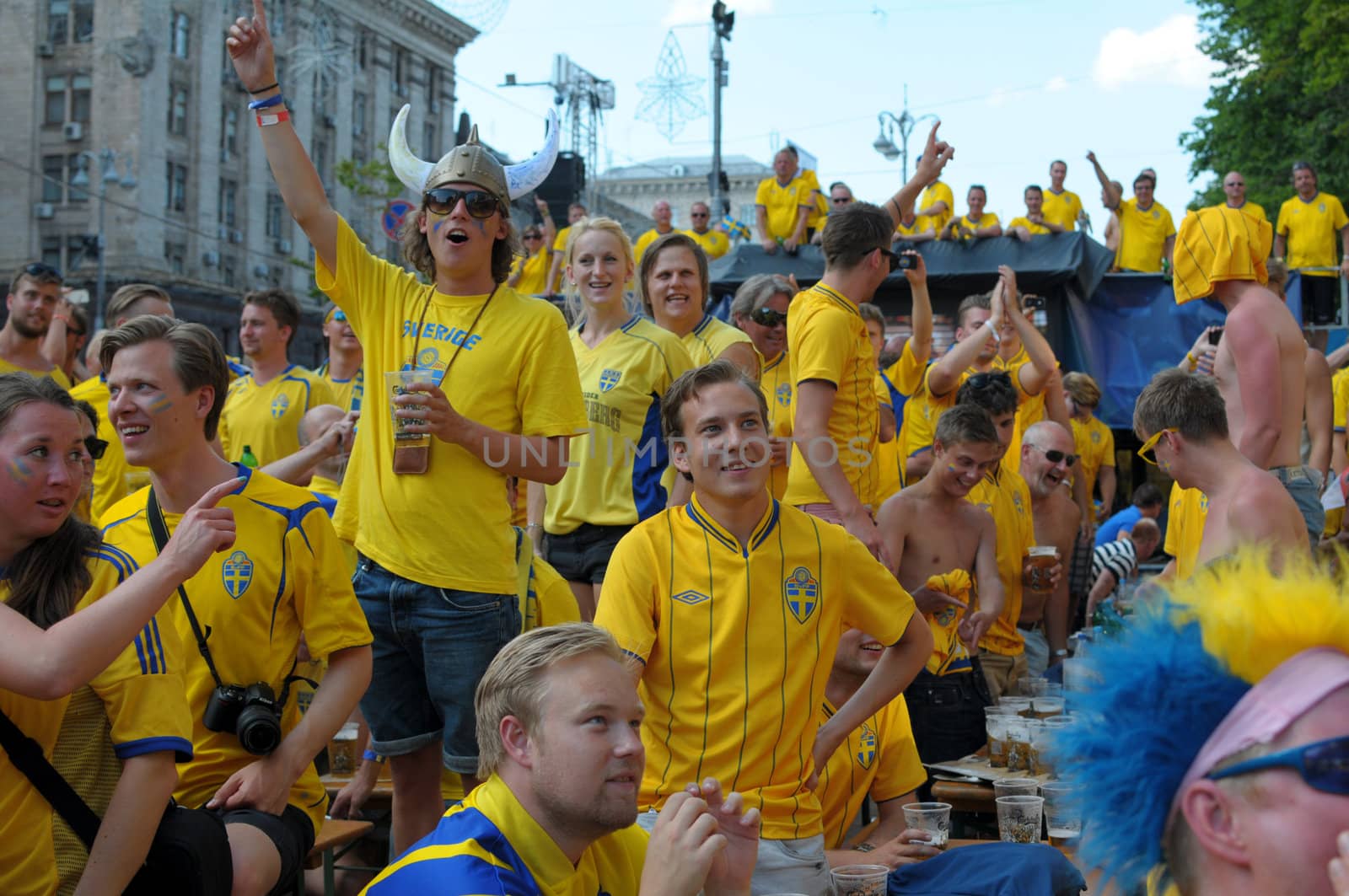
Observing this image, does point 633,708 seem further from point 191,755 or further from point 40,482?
point 40,482

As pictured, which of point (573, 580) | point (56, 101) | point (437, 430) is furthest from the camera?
point (56, 101)

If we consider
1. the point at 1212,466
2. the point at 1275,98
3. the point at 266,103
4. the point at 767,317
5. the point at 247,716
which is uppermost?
the point at 1275,98

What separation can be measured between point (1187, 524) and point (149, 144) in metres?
41.8

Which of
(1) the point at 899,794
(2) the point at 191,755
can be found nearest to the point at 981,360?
(1) the point at 899,794

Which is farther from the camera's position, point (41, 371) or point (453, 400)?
point (41, 371)

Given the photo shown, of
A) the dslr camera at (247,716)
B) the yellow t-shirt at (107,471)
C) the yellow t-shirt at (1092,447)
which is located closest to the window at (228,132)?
the yellow t-shirt at (1092,447)

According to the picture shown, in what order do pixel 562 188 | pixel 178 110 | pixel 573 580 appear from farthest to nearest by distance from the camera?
pixel 178 110
pixel 562 188
pixel 573 580

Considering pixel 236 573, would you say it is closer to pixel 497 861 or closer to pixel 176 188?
pixel 497 861

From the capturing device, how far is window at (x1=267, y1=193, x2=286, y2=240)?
152 feet

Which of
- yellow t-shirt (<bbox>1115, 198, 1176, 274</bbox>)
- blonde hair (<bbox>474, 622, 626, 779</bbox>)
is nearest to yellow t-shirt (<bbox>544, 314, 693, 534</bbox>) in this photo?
blonde hair (<bbox>474, 622, 626, 779</bbox>)

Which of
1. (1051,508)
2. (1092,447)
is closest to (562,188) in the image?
(1092,447)

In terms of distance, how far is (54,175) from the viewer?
42156 millimetres

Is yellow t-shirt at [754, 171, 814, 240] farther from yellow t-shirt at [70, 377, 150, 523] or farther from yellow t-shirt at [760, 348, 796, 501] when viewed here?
yellow t-shirt at [70, 377, 150, 523]

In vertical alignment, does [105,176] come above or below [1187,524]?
above
